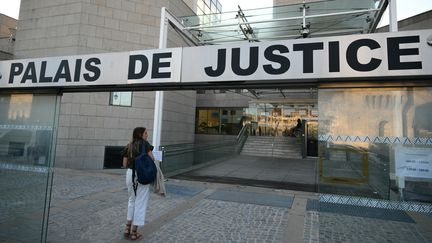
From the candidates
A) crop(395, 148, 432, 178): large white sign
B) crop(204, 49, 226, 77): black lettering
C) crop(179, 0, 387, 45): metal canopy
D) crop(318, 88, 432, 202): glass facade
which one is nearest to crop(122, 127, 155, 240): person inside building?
crop(204, 49, 226, 77): black lettering

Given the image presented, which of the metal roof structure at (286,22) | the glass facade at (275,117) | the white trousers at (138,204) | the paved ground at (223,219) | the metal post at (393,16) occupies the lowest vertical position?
the paved ground at (223,219)

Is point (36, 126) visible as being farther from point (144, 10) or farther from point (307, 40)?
point (144, 10)

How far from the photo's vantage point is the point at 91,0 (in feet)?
40.5

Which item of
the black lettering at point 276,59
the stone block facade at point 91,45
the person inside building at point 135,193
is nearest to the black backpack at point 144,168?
the person inside building at point 135,193

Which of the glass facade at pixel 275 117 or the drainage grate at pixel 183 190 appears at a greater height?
the glass facade at pixel 275 117

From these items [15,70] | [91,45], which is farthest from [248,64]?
[91,45]

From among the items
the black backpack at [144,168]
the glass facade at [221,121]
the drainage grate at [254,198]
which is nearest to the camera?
the black backpack at [144,168]

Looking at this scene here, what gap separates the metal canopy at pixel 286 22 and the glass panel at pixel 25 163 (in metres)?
5.91

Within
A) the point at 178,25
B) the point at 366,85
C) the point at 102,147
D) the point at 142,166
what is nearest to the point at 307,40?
the point at 366,85

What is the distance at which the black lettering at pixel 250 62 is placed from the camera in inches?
126

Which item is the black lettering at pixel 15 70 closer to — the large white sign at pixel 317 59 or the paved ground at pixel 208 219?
the paved ground at pixel 208 219

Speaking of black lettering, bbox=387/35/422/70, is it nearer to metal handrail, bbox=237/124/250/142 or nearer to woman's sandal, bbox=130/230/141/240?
woman's sandal, bbox=130/230/141/240

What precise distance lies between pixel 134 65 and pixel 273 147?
1575 centimetres

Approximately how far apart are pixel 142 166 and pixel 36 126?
1.76 meters
